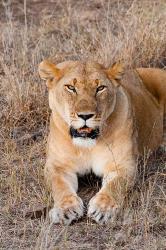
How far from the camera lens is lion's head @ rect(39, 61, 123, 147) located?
3783 millimetres

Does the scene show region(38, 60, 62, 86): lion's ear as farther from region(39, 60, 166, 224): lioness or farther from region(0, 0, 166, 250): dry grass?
region(0, 0, 166, 250): dry grass

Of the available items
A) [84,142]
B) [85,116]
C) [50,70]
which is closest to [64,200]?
[84,142]

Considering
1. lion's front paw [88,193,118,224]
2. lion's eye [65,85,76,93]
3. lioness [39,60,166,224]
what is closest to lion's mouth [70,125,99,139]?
lioness [39,60,166,224]

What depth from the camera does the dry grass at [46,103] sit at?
3.64 m

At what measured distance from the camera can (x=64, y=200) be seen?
3811 mm

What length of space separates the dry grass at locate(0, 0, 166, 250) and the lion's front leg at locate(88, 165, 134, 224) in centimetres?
5

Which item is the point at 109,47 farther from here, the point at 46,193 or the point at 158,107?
the point at 46,193

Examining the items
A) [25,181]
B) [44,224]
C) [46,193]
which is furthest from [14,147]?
[44,224]

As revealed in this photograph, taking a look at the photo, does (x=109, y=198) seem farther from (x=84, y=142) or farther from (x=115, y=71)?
(x=115, y=71)

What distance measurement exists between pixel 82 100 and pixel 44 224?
2.14 feet

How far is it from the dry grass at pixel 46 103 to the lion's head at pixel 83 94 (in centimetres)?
41

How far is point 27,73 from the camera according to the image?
5.83m

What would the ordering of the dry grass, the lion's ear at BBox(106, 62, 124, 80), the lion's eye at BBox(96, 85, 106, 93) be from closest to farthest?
the dry grass → the lion's eye at BBox(96, 85, 106, 93) → the lion's ear at BBox(106, 62, 124, 80)

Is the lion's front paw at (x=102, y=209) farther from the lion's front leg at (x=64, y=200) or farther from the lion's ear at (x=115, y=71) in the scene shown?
the lion's ear at (x=115, y=71)
